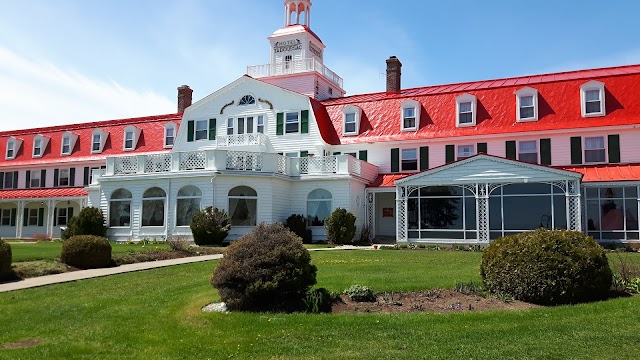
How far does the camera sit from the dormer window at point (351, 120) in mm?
33938

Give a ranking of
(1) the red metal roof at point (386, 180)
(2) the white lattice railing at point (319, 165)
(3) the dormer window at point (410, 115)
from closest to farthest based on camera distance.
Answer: (2) the white lattice railing at point (319, 165), (1) the red metal roof at point (386, 180), (3) the dormer window at point (410, 115)

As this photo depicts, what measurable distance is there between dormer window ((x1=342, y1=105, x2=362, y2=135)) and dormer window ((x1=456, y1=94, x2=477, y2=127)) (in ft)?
18.8

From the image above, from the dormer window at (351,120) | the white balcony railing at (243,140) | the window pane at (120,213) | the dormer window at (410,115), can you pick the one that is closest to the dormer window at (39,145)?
the window pane at (120,213)

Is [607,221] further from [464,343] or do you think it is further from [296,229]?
[464,343]

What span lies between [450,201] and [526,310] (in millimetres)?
19143

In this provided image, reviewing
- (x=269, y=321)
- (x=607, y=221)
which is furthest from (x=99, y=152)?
(x=269, y=321)

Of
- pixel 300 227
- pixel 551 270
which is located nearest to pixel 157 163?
pixel 300 227

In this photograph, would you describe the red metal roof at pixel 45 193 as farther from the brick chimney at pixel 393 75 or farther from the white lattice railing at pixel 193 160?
the brick chimney at pixel 393 75

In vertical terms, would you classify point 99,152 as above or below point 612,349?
above

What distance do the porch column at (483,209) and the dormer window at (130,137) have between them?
963 inches

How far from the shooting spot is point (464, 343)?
7.39m

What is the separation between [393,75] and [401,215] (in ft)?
41.2

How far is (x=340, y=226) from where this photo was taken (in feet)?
91.6

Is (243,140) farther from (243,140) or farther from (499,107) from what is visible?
(499,107)
